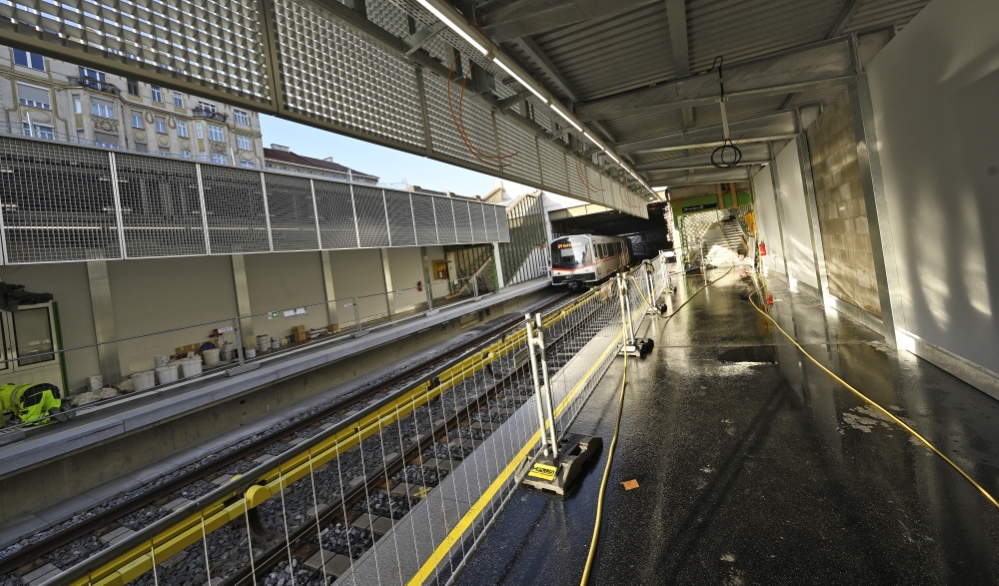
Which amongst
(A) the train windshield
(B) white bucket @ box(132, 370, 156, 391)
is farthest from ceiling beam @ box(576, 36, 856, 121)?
(A) the train windshield

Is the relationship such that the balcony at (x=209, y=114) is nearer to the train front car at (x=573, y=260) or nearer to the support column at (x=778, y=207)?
the train front car at (x=573, y=260)

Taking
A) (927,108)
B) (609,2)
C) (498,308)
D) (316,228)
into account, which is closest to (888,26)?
(927,108)

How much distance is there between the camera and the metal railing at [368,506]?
1.86 metres

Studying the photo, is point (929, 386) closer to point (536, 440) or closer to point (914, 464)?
point (914, 464)

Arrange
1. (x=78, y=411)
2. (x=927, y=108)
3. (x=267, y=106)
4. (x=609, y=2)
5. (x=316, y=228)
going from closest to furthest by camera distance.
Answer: (x=267, y=106)
(x=609, y=2)
(x=927, y=108)
(x=78, y=411)
(x=316, y=228)

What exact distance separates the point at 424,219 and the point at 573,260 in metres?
7.72

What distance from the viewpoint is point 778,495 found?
9.46 ft

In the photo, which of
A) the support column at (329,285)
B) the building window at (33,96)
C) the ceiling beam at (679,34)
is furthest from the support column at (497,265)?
the building window at (33,96)

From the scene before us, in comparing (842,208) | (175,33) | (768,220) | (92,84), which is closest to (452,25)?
(175,33)

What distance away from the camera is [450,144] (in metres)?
4.58

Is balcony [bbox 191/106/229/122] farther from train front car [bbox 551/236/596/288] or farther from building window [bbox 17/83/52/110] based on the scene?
train front car [bbox 551/236/596/288]

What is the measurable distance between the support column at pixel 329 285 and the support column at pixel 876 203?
14.0 metres

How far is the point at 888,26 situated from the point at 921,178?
2236mm

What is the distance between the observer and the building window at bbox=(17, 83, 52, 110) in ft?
77.6
